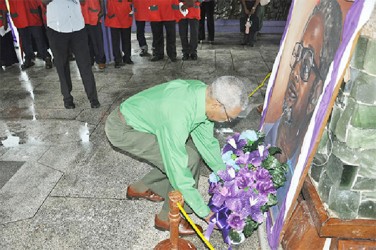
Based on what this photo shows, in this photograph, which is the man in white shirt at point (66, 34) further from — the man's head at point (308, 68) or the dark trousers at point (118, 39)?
the man's head at point (308, 68)

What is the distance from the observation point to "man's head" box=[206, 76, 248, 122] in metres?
2.01

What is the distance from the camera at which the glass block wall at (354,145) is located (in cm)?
166

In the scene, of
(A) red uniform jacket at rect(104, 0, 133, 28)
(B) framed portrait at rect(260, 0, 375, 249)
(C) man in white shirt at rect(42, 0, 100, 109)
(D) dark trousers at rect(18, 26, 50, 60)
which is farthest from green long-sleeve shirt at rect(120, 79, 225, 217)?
(D) dark trousers at rect(18, 26, 50, 60)

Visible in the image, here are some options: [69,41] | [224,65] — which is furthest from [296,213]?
[224,65]

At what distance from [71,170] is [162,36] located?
508 centimetres

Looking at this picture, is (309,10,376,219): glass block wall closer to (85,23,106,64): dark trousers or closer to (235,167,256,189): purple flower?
(235,167,256,189): purple flower

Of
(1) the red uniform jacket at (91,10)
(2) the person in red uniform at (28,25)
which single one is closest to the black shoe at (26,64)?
(2) the person in red uniform at (28,25)

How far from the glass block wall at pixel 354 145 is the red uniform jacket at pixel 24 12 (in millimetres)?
6994

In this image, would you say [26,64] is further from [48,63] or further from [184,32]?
[184,32]

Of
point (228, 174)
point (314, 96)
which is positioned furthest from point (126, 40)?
point (314, 96)

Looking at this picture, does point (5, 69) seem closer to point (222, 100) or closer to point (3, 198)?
point (3, 198)

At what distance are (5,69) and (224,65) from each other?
494 cm

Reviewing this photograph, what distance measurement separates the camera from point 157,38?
7992mm

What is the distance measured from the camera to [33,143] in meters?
4.29
